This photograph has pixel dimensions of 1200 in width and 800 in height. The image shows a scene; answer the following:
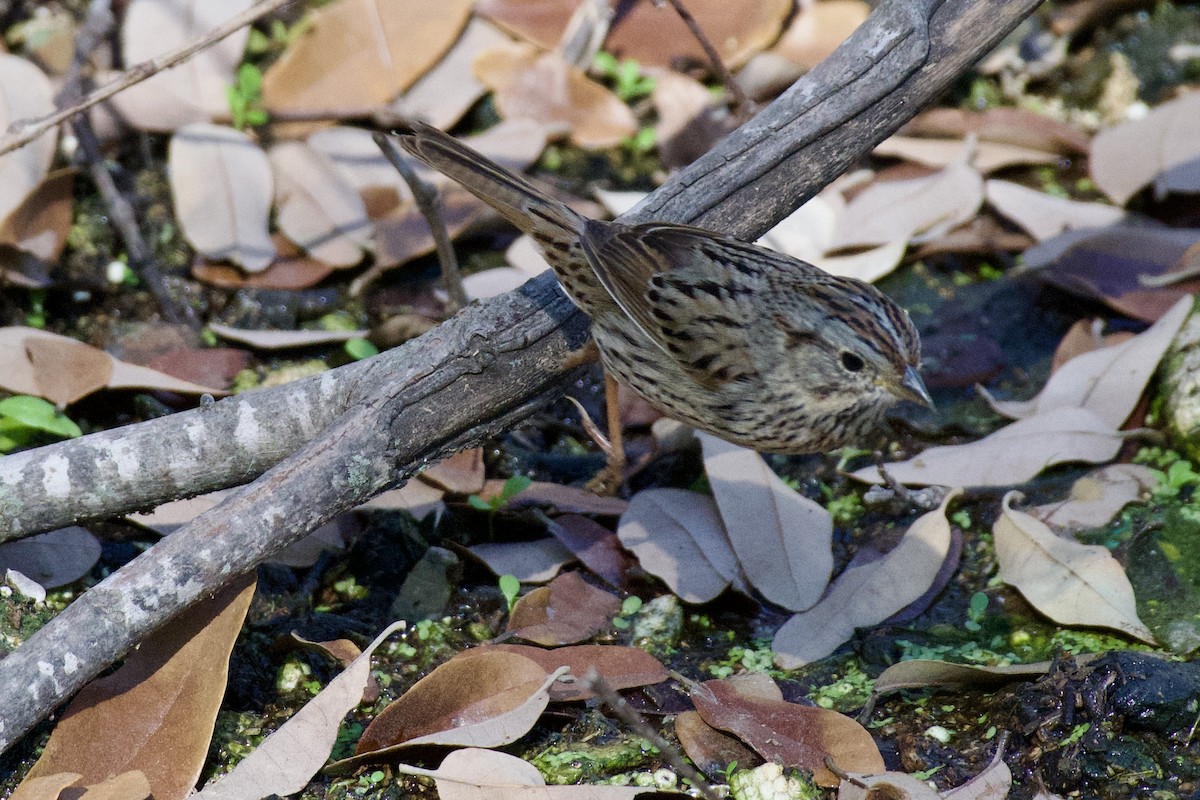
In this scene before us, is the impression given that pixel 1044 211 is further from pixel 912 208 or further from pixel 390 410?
pixel 390 410

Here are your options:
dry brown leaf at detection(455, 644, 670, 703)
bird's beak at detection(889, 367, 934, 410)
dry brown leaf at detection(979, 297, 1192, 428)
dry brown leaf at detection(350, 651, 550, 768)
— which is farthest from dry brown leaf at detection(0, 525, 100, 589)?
dry brown leaf at detection(979, 297, 1192, 428)

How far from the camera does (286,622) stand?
4.04m

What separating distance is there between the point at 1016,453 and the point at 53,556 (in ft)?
11.1

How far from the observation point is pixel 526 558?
436 centimetres

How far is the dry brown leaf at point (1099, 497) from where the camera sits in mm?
4328

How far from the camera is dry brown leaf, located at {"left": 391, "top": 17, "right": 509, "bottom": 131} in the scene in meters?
6.30

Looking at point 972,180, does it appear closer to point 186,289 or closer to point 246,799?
point 186,289

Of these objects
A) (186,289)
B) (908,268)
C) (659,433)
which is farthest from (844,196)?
(186,289)

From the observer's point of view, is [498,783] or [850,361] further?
[850,361]

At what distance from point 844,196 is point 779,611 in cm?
261

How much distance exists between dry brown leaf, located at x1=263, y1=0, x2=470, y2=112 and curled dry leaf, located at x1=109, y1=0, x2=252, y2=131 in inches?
9.7

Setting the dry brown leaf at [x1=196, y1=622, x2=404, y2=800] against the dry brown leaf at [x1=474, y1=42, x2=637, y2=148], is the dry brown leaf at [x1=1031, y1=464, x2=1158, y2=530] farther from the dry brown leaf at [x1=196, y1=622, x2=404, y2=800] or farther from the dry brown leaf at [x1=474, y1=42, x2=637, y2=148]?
the dry brown leaf at [x1=474, y1=42, x2=637, y2=148]

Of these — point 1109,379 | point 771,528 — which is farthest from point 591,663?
point 1109,379

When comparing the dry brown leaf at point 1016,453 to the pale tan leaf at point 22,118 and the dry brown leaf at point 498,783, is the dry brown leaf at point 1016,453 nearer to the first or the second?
the dry brown leaf at point 498,783
